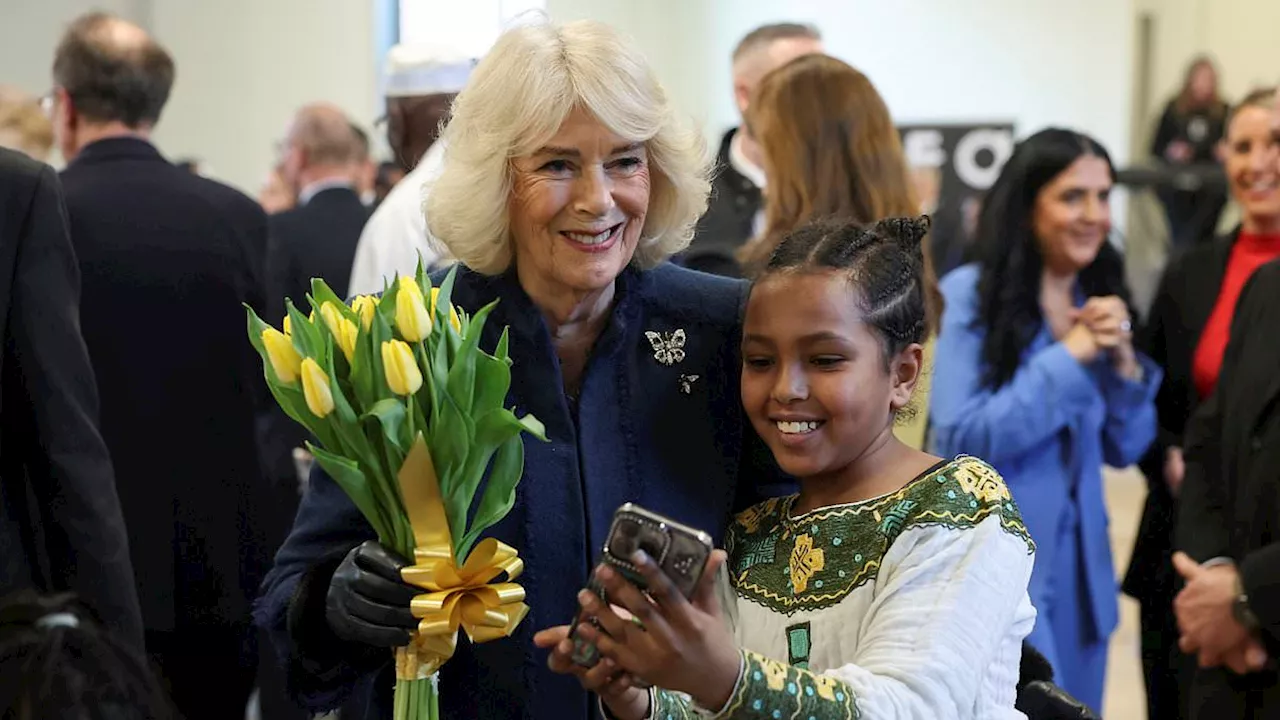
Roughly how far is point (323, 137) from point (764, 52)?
2.18m

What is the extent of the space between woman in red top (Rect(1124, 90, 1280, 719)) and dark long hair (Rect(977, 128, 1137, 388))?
27 centimetres

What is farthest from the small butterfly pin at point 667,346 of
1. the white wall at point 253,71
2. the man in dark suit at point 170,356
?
the white wall at point 253,71

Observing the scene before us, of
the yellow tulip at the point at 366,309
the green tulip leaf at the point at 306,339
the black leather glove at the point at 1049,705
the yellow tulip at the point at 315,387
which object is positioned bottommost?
the black leather glove at the point at 1049,705

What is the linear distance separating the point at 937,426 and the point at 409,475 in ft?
7.00

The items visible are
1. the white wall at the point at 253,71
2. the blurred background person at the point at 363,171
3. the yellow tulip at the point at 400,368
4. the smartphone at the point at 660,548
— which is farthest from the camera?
the white wall at the point at 253,71

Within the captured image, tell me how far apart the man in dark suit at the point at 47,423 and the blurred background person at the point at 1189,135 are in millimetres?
8836

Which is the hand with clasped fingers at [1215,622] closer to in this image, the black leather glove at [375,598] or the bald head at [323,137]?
the black leather glove at [375,598]

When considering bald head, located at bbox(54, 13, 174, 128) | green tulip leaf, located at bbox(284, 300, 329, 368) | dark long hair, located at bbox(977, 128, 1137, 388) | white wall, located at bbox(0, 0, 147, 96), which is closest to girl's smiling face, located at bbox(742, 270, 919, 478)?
→ green tulip leaf, located at bbox(284, 300, 329, 368)

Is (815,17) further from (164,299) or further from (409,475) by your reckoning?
(409,475)

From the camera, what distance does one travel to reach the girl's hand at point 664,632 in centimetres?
145

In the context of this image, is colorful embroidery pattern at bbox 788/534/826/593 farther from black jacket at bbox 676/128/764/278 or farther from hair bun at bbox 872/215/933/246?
black jacket at bbox 676/128/764/278

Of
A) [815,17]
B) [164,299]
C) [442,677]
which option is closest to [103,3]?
[815,17]

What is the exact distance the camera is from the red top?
159 inches

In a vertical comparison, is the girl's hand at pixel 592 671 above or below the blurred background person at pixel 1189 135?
above
